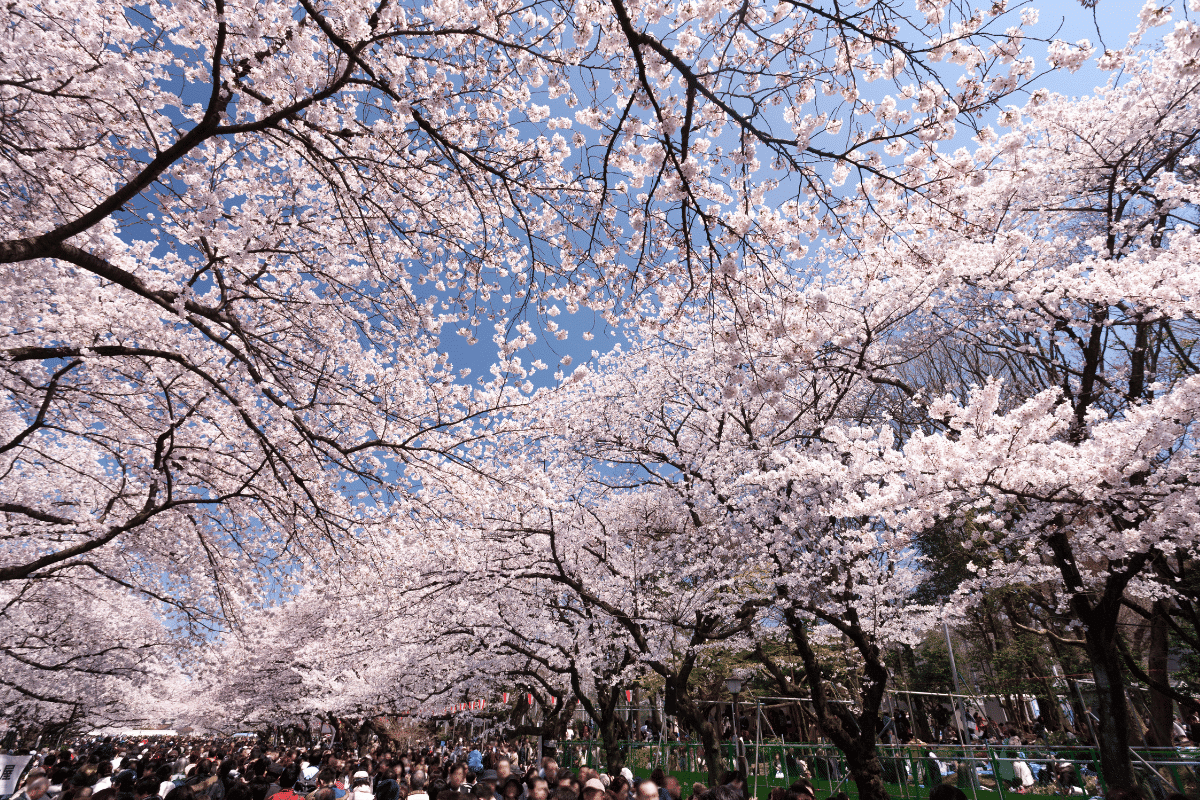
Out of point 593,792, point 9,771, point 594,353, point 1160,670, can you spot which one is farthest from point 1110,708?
point 9,771

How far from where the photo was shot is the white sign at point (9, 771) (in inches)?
407

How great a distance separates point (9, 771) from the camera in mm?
10672

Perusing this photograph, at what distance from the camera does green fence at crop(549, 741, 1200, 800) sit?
874 centimetres

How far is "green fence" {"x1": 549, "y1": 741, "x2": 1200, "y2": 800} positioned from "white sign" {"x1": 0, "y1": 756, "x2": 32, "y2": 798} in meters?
13.3

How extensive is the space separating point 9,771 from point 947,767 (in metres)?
18.1

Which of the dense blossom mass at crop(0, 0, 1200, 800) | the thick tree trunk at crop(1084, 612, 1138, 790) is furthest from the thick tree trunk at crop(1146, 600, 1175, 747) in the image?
the thick tree trunk at crop(1084, 612, 1138, 790)

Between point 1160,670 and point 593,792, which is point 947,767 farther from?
point 593,792

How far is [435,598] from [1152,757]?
46.6ft

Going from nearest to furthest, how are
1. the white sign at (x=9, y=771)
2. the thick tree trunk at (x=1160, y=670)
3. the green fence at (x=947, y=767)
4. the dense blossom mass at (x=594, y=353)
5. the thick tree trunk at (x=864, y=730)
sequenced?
the dense blossom mass at (x=594, y=353), the green fence at (x=947, y=767), the thick tree trunk at (x=864, y=730), the white sign at (x=9, y=771), the thick tree trunk at (x=1160, y=670)

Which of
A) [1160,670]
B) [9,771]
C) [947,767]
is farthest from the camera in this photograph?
[1160,670]

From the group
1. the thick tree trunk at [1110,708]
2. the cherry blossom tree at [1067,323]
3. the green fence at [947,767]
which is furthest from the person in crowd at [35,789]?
the thick tree trunk at [1110,708]

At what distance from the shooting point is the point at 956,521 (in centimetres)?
1533

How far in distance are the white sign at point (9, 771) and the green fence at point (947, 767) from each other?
13308 mm

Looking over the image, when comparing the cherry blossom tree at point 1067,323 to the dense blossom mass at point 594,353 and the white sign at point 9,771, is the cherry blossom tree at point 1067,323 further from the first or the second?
the white sign at point 9,771
